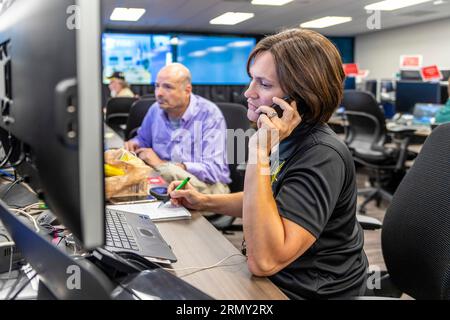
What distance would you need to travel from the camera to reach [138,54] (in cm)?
1063

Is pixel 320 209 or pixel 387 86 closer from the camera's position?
pixel 320 209

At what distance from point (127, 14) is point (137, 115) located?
5.85 meters

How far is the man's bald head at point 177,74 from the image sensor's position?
106 inches

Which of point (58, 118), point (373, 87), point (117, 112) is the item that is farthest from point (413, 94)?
point (58, 118)

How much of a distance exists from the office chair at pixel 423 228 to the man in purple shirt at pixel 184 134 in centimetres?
106

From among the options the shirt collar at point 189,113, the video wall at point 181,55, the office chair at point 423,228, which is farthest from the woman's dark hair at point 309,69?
the video wall at point 181,55

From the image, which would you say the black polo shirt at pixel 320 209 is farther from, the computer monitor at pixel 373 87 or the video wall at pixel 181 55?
the video wall at pixel 181 55

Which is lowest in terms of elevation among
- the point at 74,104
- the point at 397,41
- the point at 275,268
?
the point at 275,268

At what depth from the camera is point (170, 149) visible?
2.54 meters

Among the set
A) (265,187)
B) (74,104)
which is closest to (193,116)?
(265,187)

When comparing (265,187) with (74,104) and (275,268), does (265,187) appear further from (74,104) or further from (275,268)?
(74,104)

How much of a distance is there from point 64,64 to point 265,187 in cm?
51

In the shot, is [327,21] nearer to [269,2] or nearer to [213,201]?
[269,2]
